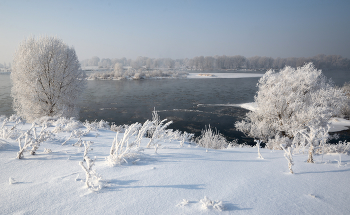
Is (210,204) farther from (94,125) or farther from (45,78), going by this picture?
Result: (45,78)

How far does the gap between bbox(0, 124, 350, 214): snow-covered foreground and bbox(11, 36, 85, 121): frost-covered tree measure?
11.8 meters

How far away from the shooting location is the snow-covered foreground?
2.27 metres

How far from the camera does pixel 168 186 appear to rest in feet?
8.93

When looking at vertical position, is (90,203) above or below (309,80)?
below

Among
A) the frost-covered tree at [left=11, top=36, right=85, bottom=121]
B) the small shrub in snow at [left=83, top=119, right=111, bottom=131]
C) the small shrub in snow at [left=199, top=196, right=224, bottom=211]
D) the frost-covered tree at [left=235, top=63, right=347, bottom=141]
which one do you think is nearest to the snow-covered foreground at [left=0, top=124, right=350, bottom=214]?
the small shrub in snow at [left=199, top=196, right=224, bottom=211]

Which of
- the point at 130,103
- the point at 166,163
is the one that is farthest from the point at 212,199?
the point at 130,103

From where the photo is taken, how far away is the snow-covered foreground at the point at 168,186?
7.45 feet

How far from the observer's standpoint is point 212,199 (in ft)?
8.20

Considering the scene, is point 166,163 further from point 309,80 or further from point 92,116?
point 92,116

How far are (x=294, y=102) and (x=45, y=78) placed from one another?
18087mm

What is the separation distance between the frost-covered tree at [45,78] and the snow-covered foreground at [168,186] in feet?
38.8

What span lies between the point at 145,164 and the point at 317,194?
265 centimetres

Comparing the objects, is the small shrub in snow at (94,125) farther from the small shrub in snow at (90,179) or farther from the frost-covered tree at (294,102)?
the frost-covered tree at (294,102)

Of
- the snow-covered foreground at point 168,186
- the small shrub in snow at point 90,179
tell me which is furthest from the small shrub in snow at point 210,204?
the small shrub in snow at point 90,179
